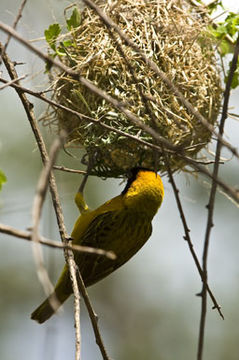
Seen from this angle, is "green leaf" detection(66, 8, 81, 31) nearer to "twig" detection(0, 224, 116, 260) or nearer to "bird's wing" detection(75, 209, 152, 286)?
"bird's wing" detection(75, 209, 152, 286)

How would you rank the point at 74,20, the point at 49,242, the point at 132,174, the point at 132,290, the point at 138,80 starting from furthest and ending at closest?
1. the point at 132,290
2. the point at 132,174
3. the point at 74,20
4. the point at 138,80
5. the point at 49,242

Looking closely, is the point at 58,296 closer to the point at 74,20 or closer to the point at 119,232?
the point at 119,232

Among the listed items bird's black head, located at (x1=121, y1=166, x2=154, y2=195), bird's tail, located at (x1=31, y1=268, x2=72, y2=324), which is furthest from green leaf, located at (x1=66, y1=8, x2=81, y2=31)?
bird's tail, located at (x1=31, y1=268, x2=72, y2=324)

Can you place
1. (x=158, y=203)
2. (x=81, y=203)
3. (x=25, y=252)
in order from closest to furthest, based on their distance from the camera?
1. (x=158, y=203)
2. (x=81, y=203)
3. (x=25, y=252)

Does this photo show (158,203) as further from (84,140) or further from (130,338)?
(130,338)

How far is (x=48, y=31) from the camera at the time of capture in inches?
126

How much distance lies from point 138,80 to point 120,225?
A: 87cm

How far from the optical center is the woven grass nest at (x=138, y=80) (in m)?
3.20

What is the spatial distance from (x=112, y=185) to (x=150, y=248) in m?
2.50

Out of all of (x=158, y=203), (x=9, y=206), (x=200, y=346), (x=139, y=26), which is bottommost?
(x=200, y=346)

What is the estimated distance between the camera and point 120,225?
142 inches

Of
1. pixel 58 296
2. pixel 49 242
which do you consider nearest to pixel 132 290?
pixel 58 296

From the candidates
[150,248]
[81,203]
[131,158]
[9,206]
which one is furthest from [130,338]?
[9,206]

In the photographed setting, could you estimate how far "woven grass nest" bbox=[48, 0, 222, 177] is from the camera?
10.5 feet
